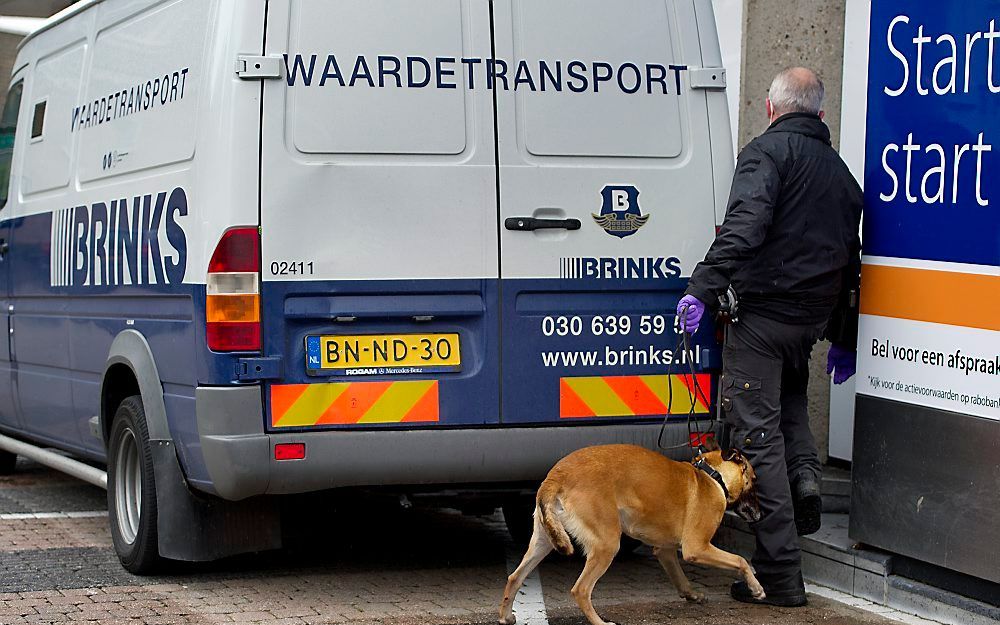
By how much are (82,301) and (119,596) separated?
1.58 metres

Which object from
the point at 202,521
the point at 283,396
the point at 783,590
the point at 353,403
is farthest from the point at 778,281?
the point at 202,521

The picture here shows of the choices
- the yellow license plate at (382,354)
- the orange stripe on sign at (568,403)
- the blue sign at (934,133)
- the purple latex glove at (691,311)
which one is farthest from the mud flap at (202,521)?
the blue sign at (934,133)

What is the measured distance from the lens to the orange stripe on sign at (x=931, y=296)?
515 centimetres

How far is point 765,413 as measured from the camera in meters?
5.68

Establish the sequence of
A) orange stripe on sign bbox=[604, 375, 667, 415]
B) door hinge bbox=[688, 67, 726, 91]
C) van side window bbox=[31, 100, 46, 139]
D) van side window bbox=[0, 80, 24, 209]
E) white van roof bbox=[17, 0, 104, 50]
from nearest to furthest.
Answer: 1. orange stripe on sign bbox=[604, 375, 667, 415]
2. door hinge bbox=[688, 67, 726, 91]
3. white van roof bbox=[17, 0, 104, 50]
4. van side window bbox=[31, 100, 46, 139]
5. van side window bbox=[0, 80, 24, 209]

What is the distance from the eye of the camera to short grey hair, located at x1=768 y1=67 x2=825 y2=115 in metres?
5.73

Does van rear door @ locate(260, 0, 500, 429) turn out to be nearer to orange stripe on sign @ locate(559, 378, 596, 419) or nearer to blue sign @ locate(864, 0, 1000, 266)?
orange stripe on sign @ locate(559, 378, 596, 419)

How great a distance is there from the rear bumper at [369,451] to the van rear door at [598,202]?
105mm

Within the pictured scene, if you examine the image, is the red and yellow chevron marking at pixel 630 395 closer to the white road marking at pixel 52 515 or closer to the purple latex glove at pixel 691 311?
the purple latex glove at pixel 691 311

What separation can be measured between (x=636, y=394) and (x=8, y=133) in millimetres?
4410

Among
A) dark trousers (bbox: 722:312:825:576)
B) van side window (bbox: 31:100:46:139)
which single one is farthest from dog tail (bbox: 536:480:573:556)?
van side window (bbox: 31:100:46:139)

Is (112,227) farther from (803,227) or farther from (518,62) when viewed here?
(803,227)

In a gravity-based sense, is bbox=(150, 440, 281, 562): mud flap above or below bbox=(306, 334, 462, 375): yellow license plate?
below

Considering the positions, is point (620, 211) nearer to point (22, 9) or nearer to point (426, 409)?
point (426, 409)
